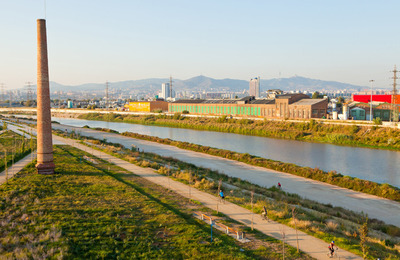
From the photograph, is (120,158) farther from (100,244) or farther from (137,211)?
(100,244)

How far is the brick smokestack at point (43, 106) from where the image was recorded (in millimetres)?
24172

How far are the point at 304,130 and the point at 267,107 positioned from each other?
21444mm

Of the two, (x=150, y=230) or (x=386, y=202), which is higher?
(x=150, y=230)

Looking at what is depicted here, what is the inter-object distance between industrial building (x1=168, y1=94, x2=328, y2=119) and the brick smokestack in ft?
202

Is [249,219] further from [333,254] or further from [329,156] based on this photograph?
[329,156]

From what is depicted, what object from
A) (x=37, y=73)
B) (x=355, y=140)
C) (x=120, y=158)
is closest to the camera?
(x=37, y=73)

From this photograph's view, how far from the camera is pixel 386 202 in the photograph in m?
24.3

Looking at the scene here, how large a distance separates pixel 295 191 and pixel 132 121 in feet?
296

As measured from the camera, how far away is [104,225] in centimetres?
1555

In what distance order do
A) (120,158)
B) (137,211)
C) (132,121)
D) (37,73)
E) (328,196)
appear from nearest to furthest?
(137,211) < (37,73) < (328,196) < (120,158) < (132,121)

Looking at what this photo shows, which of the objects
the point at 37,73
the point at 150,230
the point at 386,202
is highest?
the point at 37,73

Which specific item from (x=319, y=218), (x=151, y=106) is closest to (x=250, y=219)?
(x=319, y=218)

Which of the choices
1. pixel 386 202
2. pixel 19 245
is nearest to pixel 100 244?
pixel 19 245

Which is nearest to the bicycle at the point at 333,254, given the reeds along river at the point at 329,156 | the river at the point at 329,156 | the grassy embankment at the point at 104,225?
the grassy embankment at the point at 104,225
